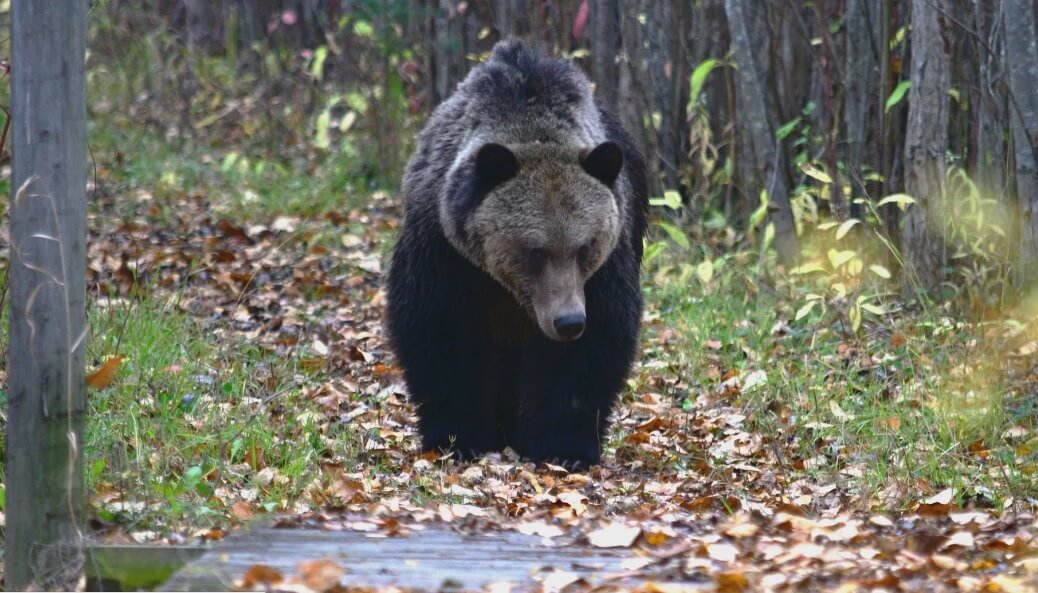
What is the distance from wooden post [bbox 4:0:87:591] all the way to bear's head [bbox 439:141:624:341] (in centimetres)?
226

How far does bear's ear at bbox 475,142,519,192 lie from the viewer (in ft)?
20.0

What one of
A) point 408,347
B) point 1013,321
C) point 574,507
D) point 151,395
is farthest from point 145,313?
point 1013,321

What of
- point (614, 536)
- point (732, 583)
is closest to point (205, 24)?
point (614, 536)

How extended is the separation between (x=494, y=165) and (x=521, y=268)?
489mm

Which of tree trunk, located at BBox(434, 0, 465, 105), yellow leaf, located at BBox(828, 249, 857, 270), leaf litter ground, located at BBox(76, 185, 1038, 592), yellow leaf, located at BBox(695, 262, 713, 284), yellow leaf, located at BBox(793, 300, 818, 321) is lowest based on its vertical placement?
leaf litter ground, located at BBox(76, 185, 1038, 592)

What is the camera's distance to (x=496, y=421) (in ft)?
23.5

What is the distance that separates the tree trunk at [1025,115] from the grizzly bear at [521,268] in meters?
2.27

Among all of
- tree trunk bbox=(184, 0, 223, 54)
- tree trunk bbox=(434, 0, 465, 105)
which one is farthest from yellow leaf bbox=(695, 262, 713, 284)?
tree trunk bbox=(184, 0, 223, 54)

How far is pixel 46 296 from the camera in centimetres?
425

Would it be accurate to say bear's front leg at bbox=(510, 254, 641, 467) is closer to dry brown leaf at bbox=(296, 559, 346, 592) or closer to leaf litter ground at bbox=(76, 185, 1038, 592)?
leaf litter ground at bbox=(76, 185, 1038, 592)

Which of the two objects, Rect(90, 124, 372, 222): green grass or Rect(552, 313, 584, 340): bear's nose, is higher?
Rect(90, 124, 372, 222): green grass

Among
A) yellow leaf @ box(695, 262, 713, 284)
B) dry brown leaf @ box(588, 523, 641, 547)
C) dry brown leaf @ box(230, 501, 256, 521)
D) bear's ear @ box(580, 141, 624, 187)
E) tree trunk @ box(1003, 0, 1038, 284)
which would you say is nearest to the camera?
dry brown leaf @ box(588, 523, 641, 547)

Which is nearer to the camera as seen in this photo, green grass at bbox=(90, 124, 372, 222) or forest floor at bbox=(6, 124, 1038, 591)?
forest floor at bbox=(6, 124, 1038, 591)

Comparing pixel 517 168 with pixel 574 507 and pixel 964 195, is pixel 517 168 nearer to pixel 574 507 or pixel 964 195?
pixel 574 507
